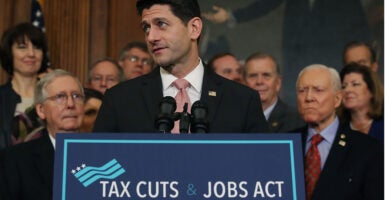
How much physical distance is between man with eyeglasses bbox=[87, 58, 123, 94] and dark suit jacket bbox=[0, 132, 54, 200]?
1432 mm

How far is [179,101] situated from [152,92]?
0.43 feet

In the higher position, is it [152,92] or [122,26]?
[122,26]

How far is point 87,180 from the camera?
7.80ft

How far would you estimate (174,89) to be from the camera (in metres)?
3.16

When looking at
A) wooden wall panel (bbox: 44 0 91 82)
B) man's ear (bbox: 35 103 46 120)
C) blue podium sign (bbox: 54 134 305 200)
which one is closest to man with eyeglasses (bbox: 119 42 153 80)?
wooden wall panel (bbox: 44 0 91 82)

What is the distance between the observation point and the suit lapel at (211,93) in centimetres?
311

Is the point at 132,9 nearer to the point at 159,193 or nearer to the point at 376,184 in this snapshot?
the point at 376,184

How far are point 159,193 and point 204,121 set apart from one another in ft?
1.08

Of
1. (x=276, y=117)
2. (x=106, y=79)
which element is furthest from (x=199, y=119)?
(x=106, y=79)

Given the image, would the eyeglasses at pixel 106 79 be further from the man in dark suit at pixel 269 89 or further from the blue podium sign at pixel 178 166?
the blue podium sign at pixel 178 166

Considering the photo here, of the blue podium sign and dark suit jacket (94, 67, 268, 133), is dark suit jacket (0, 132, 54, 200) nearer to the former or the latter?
dark suit jacket (94, 67, 268, 133)

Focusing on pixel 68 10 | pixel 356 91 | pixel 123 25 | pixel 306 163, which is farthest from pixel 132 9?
pixel 306 163

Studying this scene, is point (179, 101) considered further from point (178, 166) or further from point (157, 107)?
point (178, 166)

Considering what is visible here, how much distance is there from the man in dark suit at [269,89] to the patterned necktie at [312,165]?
0.68 metres
